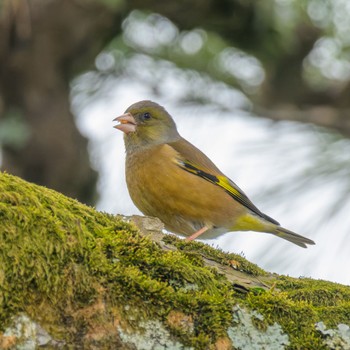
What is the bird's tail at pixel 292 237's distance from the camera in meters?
5.66

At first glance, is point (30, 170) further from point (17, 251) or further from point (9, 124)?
point (17, 251)

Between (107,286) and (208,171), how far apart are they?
10.4 ft

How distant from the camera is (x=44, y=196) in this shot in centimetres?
280

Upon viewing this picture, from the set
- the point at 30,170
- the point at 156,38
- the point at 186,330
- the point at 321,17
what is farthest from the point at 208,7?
the point at 186,330

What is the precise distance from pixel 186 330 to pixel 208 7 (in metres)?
4.12

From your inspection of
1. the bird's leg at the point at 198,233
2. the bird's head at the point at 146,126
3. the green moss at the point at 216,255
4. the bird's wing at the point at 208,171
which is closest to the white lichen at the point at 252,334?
the green moss at the point at 216,255

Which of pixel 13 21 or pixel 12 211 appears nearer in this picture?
pixel 12 211

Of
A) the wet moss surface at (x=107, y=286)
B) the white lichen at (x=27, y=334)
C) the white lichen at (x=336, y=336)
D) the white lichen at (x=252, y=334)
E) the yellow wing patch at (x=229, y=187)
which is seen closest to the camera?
the white lichen at (x=27, y=334)

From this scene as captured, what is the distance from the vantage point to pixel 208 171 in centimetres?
570

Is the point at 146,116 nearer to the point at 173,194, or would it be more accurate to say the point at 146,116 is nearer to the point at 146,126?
the point at 146,126

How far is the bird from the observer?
518 cm

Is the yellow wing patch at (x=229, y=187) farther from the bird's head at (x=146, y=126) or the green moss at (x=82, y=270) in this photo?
the green moss at (x=82, y=270)

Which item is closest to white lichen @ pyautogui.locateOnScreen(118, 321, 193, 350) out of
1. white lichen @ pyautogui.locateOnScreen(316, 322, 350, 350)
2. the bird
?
white lichen @ pyautogui.locateOnScreen(316, 322, 350, 350)

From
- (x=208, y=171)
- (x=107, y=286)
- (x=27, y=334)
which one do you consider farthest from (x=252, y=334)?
(x=208, y=171)
